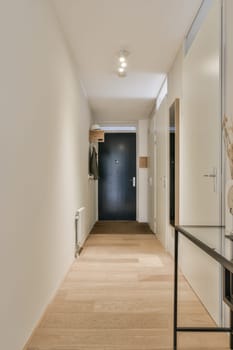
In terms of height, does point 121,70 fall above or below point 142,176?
above

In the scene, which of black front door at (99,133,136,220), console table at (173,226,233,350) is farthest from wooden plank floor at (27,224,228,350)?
black front door at (99,133,136,220)

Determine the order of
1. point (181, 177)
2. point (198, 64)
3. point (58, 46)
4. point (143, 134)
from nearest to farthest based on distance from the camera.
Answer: point (198, 64) → point (58, 46) → point (181, 177) → point (143, 134)

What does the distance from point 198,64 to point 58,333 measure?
2.37 m

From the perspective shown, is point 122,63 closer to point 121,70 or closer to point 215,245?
point 121,70

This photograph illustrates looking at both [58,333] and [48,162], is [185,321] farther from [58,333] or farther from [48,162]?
[48,162]

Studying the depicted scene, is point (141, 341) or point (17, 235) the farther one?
point (141, 341)

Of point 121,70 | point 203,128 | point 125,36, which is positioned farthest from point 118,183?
point 203,128

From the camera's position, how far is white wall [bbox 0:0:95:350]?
150 cm

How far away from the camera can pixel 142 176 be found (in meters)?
7.04

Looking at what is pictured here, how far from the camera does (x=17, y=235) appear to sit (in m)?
1.65

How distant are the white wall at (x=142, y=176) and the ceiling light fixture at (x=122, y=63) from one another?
3.00 m

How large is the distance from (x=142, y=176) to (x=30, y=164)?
5.28 m

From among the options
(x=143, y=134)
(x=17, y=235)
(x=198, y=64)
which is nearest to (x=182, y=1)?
(x=198, y=64)

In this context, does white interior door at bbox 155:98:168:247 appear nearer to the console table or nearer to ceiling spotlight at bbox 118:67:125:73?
ceiling spotlight at bbox 118:67:125:73
